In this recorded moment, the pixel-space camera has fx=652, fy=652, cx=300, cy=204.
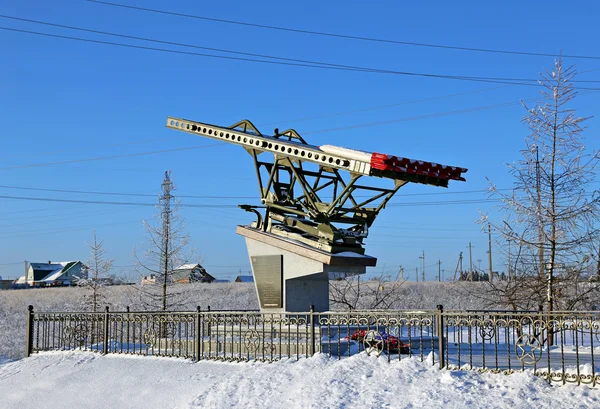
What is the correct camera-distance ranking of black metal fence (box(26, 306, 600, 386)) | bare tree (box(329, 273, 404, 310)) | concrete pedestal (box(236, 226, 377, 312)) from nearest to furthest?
black metal fence (box(26, 306, 600, 386)), concrete pedestal (box(236, 226, 377, 312)), bare tree (box(329, 273, 404, 310))

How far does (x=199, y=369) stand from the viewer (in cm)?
1253

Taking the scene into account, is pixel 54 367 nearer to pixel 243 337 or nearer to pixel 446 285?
pixel 243 337

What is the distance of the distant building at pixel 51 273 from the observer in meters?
91.3

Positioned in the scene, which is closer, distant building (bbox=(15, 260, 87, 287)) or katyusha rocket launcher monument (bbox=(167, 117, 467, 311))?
katyusha rocket launcher monument (bbox=(167, 117, 467, 311))

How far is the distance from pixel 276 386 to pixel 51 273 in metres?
94.1

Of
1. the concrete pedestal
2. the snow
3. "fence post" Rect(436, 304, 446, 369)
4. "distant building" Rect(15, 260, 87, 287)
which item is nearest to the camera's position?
the snow

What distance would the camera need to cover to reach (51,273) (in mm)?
97125

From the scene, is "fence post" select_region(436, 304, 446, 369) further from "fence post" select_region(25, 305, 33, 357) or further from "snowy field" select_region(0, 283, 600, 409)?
"fence post" select_region(25, 305, 33, 357)

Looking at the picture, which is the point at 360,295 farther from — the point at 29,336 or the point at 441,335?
the point at 441,335

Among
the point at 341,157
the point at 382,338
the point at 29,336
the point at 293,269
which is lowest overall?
the point at 29,336

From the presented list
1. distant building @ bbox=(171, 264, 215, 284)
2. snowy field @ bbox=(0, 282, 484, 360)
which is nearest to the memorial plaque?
distant building @ bbox=(171, 264, 215, 284)

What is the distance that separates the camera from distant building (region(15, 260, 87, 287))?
91.3 meters

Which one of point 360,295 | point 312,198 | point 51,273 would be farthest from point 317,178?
point 51,273

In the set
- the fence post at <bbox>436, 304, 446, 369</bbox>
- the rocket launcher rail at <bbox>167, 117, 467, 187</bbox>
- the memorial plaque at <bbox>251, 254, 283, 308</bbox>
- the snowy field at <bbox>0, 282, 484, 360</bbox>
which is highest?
the rocket launcher rail at <bbox>167, 117, 467, 187</bbox>
